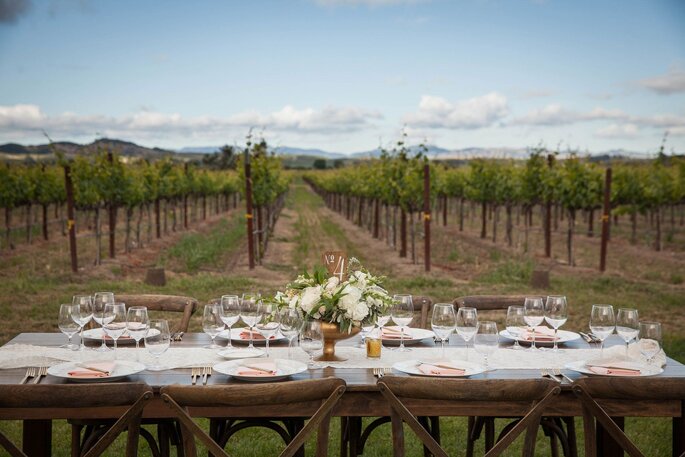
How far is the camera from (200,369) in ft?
9.86

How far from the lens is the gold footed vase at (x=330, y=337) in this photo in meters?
3.16

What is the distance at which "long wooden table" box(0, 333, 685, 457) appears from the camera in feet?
8.51

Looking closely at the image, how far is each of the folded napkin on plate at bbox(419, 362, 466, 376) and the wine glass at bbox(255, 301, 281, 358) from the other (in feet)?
2.12

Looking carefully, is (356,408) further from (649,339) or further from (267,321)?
(649,339)

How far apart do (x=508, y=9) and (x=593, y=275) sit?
7.26 meters

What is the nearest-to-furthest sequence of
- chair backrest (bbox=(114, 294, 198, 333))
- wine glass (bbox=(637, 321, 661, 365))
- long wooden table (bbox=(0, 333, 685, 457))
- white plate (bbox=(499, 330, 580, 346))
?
long wooden table (bbox=(0, 333, 685, 457)), wine glass (bbox=(637, 321, 661, 365)), white plate (bbox=(499, 330, 580, 346)), chair backrest (bbox=(114, 294, 198, 333))

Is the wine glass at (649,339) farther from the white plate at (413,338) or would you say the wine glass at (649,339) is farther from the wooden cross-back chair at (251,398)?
the wooden cross-back chair at (251,398)

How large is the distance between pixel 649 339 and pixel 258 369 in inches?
61.8

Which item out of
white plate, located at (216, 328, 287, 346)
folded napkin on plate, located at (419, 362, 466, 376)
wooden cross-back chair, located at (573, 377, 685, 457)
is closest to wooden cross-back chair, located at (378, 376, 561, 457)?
wooden cross-back chair, located at (573, 377, 685, 457)

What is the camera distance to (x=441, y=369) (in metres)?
2.98

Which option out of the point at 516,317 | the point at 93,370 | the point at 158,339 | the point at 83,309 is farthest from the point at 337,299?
the point at 83,309

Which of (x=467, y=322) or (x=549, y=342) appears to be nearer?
(x=467, y=322)

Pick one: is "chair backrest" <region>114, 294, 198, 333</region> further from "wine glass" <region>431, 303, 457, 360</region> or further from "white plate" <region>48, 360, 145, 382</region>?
"wine glass" <region>431, 303, 457, 360</region>

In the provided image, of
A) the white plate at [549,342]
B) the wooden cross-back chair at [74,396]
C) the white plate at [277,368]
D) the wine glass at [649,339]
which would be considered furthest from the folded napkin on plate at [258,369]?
the wine glass at [649,339]
